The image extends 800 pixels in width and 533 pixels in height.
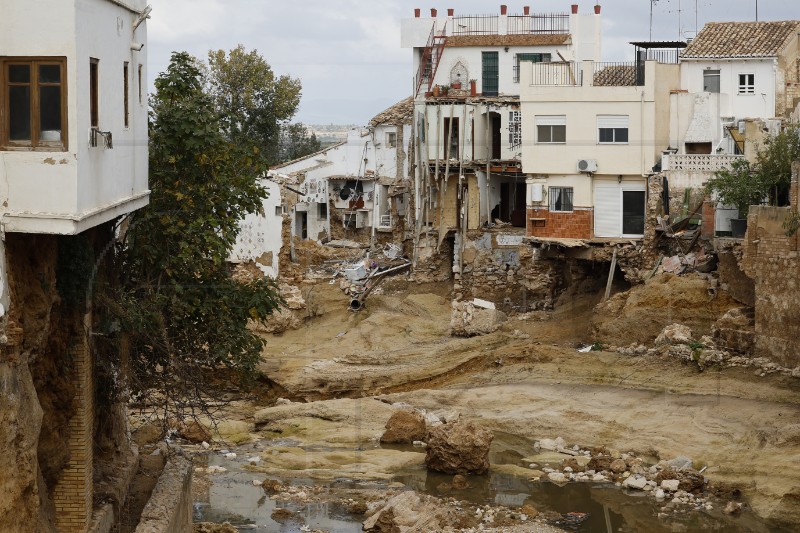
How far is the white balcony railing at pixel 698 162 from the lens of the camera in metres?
38.6

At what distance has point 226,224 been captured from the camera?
76.6 feet

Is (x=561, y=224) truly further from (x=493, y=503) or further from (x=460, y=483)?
(x=493, y=503)

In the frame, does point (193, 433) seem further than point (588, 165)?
No

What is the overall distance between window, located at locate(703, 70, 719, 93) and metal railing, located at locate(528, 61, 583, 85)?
3.57 metres

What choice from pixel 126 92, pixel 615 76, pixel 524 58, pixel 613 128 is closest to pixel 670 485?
pixel 126 92

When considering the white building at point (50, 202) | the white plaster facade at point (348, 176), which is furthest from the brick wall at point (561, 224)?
the white building at point (50, 202)

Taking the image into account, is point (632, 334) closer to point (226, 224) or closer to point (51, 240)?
point (226, 224)

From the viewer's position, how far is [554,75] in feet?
137

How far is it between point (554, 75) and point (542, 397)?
12060 mm

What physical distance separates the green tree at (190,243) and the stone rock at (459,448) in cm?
638

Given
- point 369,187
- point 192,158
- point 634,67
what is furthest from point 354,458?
point 369,187

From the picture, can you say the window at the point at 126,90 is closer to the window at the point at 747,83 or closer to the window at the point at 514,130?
the window at the point at 747,83

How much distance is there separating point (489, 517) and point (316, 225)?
29.6 meters

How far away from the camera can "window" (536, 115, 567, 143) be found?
135ft
